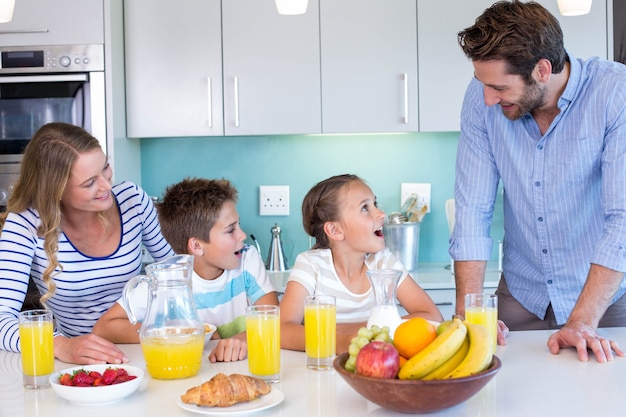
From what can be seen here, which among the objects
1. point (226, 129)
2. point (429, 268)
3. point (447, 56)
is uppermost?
point (447, 56)

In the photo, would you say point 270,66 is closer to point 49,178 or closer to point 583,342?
point 49,178

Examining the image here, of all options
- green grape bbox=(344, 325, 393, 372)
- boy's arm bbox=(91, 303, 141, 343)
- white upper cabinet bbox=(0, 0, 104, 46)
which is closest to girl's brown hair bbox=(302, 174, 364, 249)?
boy's arm bbox=(91, 303, 141, 343)

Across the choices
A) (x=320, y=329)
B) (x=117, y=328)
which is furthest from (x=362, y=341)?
(x=117, y=328)

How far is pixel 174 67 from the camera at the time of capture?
11.4 feet

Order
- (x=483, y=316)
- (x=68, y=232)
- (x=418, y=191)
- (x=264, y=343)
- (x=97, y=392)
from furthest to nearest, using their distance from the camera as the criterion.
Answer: (x=418, y=191)
(x=68, y=232)
(x=483, y=316)
(x=264, y=343)
(x=97, y=392)

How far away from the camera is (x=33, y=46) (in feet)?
10.8

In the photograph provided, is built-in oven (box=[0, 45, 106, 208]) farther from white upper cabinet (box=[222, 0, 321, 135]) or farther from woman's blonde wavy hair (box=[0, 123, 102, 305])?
woman's blonde wavy hair (box=[0, 123, 102, 305])

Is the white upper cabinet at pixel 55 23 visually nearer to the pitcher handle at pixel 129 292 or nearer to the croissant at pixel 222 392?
the pitcher handle at pixel 129 292

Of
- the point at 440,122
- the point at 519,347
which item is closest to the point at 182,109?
the point at 440,122

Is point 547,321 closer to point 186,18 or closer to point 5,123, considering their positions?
point 186,18

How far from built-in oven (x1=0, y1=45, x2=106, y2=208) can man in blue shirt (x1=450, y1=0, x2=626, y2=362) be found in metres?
1.66

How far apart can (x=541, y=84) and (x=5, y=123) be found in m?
2.21

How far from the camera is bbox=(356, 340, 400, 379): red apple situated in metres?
1.30

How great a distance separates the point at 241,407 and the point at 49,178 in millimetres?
976
